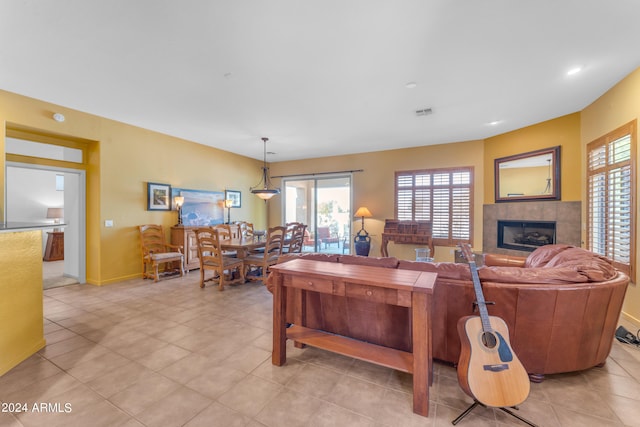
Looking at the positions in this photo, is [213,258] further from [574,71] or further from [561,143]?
[561,143]

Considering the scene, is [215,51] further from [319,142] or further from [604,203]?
[604,203]

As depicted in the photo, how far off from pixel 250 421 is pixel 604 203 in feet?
15.8

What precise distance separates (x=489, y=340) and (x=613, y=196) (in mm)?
3253

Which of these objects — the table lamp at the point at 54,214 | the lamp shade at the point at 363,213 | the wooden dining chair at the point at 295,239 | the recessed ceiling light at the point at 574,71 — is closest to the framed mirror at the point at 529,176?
the recessed ceiling light at the point at 574,71

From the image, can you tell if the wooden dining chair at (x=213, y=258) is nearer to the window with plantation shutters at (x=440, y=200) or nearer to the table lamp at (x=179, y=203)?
the table lamp at (x=179, y=203)

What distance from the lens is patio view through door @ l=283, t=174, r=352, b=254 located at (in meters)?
7.17

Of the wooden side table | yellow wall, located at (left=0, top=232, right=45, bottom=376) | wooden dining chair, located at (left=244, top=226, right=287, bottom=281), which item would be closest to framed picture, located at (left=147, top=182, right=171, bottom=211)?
wooden dining chair, located at (left=244, top=226, right=287, bottom=281)

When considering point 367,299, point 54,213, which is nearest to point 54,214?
point 54,213

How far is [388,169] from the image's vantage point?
6.52m

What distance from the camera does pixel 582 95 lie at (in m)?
3.48

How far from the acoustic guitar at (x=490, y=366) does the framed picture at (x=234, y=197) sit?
20.0ft

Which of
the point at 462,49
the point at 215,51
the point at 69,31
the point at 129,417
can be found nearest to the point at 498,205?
the point at 462,49

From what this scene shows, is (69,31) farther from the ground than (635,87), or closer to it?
farther from the ground

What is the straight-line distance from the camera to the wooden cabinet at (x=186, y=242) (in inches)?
205
